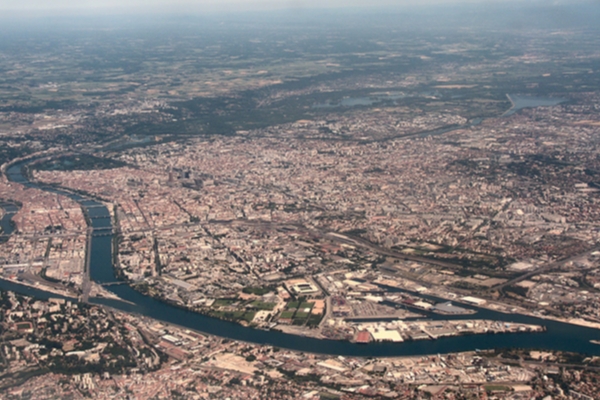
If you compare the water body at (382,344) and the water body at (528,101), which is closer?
the water body at (382,344)

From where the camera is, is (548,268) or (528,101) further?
(528,101)

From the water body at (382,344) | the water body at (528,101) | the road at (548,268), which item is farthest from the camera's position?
the water body at (528,101)

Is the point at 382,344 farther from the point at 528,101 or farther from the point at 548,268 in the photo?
the point at 528,101

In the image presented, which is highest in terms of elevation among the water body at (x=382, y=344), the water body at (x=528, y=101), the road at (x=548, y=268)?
the water body at (x=528, y=101)

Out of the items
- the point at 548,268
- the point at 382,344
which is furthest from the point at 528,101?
the point at 382,344

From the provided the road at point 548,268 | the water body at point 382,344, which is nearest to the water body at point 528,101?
the road at point 548,268

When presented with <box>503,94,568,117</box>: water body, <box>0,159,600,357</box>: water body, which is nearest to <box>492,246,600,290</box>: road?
<box>0,159,600,357</box>: water body

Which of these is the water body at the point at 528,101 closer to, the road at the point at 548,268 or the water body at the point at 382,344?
the road at the point at 548,268

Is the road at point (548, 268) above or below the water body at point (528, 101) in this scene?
below

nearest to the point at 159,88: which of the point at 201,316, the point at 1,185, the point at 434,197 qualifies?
the point at 1,185
